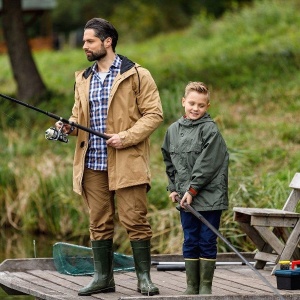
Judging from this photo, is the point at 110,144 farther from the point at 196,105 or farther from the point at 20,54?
the point at 20,54

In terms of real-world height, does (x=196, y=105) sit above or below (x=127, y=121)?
above

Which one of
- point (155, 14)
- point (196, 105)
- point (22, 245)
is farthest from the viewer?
point (155, 14)

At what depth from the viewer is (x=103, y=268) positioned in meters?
7.43

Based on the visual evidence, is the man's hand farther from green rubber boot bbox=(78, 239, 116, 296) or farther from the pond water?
the pond water

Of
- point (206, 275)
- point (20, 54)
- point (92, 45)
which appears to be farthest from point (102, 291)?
point (20, 54)

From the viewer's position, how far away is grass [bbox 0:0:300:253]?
10.6 meters

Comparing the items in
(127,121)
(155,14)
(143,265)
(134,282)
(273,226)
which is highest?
(155,14)

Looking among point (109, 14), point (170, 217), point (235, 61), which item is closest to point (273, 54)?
point (235, 61)

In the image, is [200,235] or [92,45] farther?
[92,45]

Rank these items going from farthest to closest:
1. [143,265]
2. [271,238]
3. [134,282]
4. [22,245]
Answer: [22,245], [271,238], [134,282], [143,265]

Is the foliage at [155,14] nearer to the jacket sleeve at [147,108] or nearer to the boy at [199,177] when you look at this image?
the jacket sleeve at [147,108]

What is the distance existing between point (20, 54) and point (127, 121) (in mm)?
11549

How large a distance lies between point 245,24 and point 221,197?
52.4 ft

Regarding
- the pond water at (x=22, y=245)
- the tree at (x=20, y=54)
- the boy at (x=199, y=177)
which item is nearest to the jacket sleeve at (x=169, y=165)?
the boy at (x=199, y=177)
